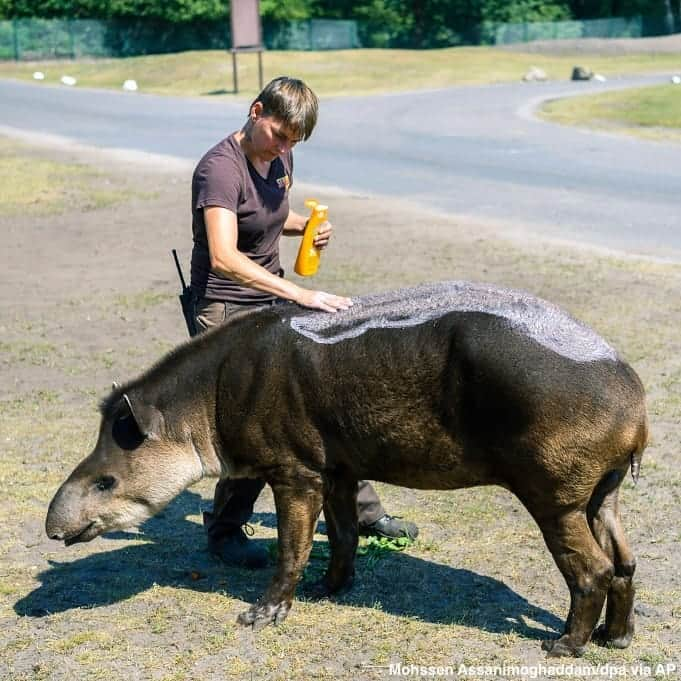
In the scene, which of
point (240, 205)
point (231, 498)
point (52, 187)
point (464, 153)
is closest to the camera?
point (240, 205)

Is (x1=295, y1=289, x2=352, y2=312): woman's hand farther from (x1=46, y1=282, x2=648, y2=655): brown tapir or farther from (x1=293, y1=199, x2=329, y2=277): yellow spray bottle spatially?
(x1=293, y1=199, x2=329, y2=277): yellow spray bottle

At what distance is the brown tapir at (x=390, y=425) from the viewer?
454 centimetres

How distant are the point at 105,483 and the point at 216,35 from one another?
62506mm

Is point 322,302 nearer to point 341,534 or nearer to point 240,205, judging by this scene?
point 240,205

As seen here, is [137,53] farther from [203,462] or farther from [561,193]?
[203,462]

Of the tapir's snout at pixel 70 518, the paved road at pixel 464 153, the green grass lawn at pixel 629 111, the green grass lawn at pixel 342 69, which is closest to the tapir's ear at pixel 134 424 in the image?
the tapir's snout at pixel 70 518

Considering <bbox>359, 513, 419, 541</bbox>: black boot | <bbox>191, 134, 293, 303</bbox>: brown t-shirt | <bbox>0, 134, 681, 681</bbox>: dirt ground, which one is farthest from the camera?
<bbox>359, 513, 419, 541</bbox>: black boot

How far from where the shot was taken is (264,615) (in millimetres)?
5191

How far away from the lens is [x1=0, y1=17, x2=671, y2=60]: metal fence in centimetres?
6153

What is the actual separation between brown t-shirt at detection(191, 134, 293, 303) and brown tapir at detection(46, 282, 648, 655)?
43cm

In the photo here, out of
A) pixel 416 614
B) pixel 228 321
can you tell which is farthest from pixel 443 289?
pixel 416 614

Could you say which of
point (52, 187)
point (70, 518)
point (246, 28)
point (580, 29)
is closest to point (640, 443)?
point (70, 518)

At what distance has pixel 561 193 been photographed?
16.7m

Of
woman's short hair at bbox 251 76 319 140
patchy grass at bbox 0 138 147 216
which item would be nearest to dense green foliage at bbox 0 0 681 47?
patchy grass at bbox 0 138 147 216
